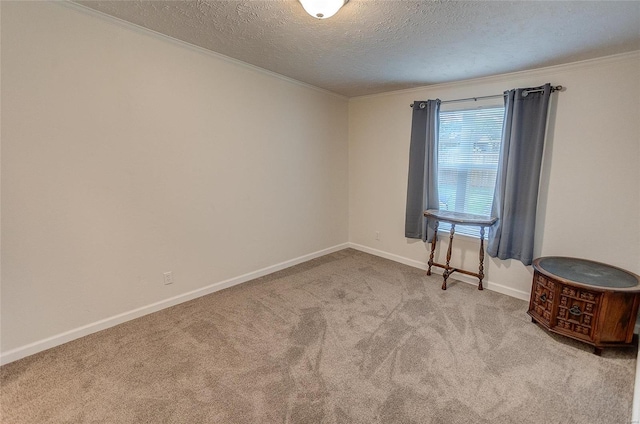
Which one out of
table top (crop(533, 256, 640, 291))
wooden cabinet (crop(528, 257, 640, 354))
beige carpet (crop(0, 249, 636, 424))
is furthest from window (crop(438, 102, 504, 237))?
beige carpet (crop(0, 249, 636, 424))

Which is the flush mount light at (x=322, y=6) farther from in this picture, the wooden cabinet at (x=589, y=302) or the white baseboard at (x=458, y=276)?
the white baseboard at (x=458, y=276)

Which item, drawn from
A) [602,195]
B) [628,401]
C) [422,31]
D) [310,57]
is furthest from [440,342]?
[310,57]

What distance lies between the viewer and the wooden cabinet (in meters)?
1.96

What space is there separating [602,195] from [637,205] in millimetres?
218

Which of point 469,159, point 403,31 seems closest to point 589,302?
point 469,159

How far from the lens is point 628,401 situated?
1623mm

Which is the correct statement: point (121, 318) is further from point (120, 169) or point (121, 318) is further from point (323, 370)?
point (323, 370)

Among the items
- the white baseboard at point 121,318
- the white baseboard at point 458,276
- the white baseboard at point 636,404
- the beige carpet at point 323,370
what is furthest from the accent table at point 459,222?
the white baseboard at point 121,318

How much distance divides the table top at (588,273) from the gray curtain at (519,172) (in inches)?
13.4

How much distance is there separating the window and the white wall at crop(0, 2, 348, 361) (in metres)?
1.87

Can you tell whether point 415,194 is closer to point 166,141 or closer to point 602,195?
point 602,195

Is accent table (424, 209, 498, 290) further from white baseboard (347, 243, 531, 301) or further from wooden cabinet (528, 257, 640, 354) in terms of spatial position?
wooden cabinet (528, 257, 640, 354)

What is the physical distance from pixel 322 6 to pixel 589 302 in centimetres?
265

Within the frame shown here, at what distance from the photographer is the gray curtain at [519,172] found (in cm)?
261
